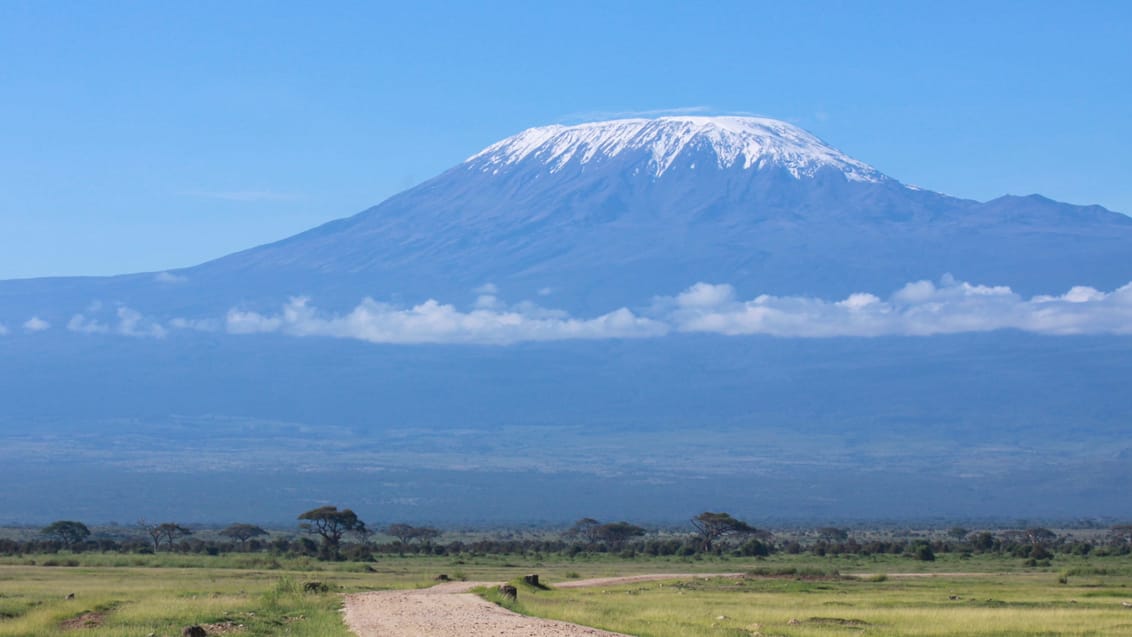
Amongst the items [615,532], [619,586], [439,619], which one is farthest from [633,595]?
[615,532]

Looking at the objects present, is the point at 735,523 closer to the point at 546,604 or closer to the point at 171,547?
the point at 171,547

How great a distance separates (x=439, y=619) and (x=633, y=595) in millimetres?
11317

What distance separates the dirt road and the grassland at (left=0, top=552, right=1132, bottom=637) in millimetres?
563

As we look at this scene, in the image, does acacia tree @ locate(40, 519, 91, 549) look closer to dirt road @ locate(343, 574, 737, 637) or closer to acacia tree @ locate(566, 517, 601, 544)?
acacia tree @ locate(566, 517, 601, 544)

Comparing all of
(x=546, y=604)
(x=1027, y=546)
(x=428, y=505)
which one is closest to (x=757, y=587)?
(x=546, y=604)

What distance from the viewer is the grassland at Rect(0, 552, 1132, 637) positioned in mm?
23844

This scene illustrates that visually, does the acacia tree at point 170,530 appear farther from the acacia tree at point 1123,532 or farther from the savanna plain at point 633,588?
the acacia tree at point 1123,532

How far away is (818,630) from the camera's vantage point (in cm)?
2395

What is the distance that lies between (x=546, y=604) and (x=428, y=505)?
9141 cm

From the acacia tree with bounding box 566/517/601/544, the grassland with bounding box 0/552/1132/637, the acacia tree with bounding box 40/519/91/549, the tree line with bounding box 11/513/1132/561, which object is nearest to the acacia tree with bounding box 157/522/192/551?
the tree line with bounding box 11/513/1132/561

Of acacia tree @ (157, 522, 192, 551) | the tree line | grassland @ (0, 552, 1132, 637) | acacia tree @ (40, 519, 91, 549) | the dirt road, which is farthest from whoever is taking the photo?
acacia tree @ (40, 519, 91, 549)

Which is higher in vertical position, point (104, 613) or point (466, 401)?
point (466, 401)

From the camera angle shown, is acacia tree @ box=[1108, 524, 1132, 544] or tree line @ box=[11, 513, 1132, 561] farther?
acacia tree @ box=[1108, 524, 1132, 544]

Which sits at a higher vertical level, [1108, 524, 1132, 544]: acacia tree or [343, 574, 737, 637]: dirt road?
[1108, 524, 1132, 544]: acacia tree
